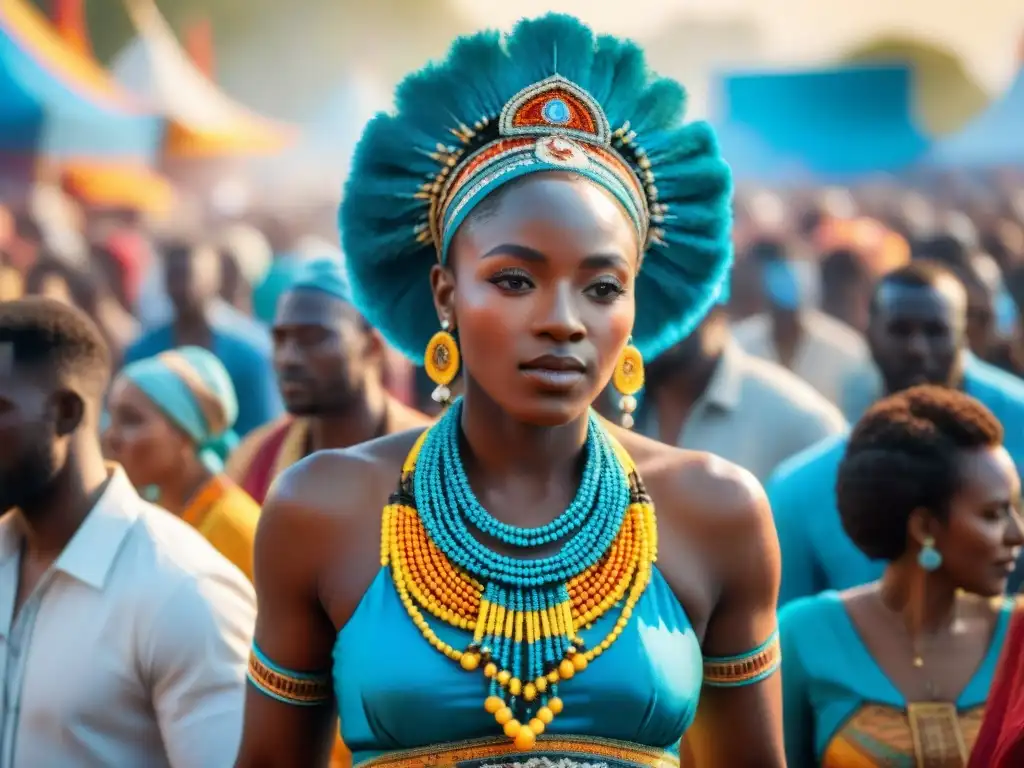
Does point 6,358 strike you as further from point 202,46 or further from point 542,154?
point 202,46

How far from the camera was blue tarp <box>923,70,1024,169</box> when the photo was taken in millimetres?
33219

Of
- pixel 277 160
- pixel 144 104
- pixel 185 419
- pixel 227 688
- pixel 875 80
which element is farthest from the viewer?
pixel 277 160

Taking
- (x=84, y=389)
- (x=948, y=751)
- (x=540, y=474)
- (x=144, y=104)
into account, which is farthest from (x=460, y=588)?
(x=144, y=104)

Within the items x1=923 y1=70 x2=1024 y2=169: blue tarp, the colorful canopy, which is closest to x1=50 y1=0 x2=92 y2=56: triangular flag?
the colorful canopy

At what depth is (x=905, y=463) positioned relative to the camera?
4.41m

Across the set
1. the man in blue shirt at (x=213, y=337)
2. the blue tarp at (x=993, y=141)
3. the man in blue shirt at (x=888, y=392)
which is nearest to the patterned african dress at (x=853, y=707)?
the man in blue shirt at (x=888, y=392)

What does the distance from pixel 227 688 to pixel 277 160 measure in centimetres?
Result: 3220

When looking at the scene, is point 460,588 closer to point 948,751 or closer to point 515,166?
point 515,166

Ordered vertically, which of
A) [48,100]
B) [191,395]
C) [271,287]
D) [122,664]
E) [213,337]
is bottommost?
[122,664]

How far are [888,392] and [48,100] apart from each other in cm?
1972

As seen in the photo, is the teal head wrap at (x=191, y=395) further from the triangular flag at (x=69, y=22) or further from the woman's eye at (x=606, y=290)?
the triangular flag at (x=69, y=22)

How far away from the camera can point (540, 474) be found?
9.78ft

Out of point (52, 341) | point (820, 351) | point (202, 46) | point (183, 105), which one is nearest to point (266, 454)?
point (52, 341)

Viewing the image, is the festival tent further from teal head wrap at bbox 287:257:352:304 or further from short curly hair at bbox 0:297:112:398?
short curly hair at bbox 0:297:112:398
